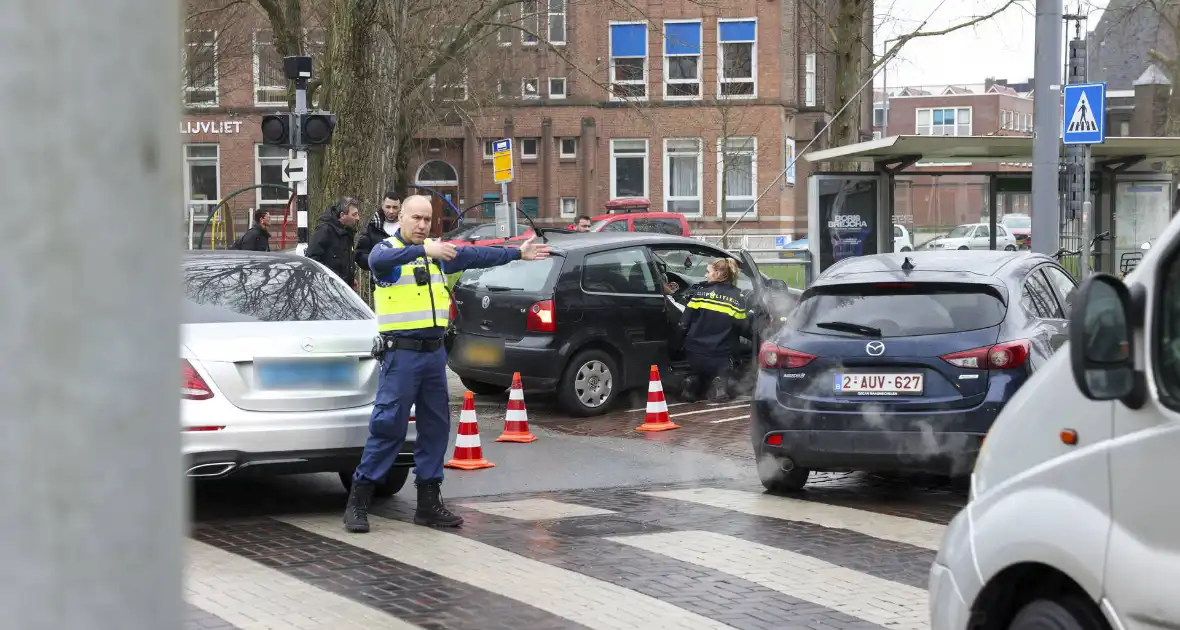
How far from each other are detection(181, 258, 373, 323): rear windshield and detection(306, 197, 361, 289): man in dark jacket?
5.02 m

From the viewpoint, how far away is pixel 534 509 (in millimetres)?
8805

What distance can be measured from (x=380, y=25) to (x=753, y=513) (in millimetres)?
9392

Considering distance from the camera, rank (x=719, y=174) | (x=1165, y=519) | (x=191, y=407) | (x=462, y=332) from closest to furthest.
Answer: (x=1165, y=519), (x=191, y=407), (x=462, y=332), (x=719, y=174)

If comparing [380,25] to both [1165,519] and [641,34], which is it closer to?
[1165,519]

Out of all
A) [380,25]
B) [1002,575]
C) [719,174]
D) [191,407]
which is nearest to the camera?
[1002,575]

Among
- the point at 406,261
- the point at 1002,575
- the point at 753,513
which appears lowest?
the point at 753,513

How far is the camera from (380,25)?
16.2m

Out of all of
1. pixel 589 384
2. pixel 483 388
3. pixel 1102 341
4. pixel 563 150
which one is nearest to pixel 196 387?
pixel 1102 341

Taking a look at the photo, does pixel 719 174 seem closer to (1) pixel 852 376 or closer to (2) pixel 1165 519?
(1) pixel 852 376

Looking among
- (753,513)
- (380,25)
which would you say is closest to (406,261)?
(753,513)

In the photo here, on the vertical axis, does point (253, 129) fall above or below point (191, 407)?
above

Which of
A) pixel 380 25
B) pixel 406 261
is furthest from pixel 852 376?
pixel 380 25

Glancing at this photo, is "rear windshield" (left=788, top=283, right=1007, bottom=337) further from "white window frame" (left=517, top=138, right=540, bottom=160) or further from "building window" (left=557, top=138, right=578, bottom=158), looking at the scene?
"white window frame" (left=517, top=138, right=540, bottom=160)

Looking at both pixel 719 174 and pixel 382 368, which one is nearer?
pixel 382 368
